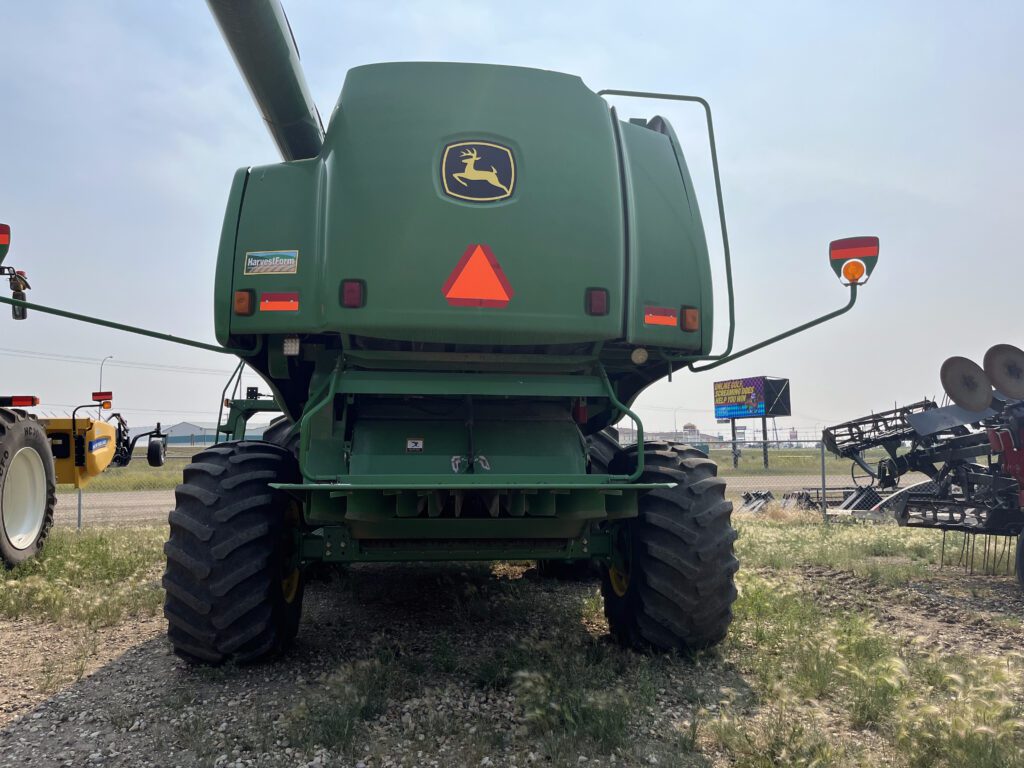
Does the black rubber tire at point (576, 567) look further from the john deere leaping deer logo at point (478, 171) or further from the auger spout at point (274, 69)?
the auger spout at point (274, 69)

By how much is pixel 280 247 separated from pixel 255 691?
2320 mm

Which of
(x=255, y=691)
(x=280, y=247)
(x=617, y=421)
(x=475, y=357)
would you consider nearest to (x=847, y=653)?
(x=617, y=421)

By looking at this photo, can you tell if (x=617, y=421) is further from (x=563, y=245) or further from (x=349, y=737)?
(x=349, y=737)

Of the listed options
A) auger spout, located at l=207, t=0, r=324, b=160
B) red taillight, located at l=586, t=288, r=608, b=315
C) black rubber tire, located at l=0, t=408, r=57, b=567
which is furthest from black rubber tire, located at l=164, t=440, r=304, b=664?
black rubber tire, located at l=0, t=408, r=57, b=567

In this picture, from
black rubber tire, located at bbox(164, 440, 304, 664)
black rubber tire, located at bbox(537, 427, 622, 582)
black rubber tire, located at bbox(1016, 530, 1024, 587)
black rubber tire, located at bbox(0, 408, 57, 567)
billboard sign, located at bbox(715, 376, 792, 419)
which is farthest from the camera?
billboard sign, located at bbox(715, 376, 792, 419)

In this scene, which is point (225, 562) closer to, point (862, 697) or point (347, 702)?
point (347, 702)

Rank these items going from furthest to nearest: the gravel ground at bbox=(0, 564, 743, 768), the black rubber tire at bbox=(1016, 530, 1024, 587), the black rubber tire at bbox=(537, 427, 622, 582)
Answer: the black rubber tire at bbox=(1016, 530, 1024, 587)
the black rubber tire at bbox=(537, 427, 622, 582)
the gravel ground at bbox=(0, 564, 743, 768)

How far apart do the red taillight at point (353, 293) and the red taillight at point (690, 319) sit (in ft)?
5.92

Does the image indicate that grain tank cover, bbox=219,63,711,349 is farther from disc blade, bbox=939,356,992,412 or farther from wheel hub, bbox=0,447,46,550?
disc blade, bbox=939,356,992,412

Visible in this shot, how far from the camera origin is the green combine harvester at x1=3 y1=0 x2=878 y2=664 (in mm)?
3863

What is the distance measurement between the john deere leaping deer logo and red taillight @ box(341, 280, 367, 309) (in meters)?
0.69

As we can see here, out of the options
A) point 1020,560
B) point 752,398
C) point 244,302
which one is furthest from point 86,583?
point 752,398

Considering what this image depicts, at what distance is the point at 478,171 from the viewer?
162 inches

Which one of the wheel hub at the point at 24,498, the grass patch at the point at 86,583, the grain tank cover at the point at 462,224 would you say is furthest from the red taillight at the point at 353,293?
the wheel hub at the point at 24,498
